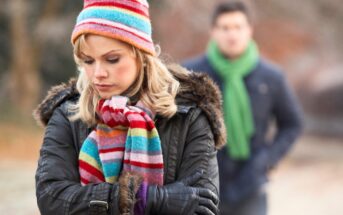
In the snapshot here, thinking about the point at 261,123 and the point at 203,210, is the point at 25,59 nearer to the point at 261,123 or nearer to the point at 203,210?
the point at 261,123

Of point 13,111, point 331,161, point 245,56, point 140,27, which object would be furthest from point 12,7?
point 140,27

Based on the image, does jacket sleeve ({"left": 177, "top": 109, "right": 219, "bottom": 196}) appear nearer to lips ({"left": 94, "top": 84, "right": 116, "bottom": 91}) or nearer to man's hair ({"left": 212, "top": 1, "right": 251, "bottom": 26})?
lips ({"left": 94, "top": 84, "right": 116, "bottom": 91})

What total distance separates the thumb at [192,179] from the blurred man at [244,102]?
2432mm

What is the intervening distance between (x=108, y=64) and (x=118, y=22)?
20cm

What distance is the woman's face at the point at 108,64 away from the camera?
319 centimetres

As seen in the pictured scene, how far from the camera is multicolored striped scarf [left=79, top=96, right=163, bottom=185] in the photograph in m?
3.17

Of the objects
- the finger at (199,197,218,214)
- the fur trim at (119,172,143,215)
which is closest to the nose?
the fur trim at (119,172,143,215)

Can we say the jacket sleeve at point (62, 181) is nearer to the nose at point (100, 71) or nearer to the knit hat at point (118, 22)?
the nose at point (100, 71)

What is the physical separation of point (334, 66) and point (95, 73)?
1476cm

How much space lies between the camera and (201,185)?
3.23 m

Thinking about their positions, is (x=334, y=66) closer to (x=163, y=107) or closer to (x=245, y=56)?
(x=245, y=56)

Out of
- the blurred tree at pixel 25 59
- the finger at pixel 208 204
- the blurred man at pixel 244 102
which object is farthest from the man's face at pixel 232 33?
the blurred tree at pixel 25 59

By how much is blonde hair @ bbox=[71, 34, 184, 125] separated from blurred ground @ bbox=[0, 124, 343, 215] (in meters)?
3.46

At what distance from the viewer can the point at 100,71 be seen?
317cm
